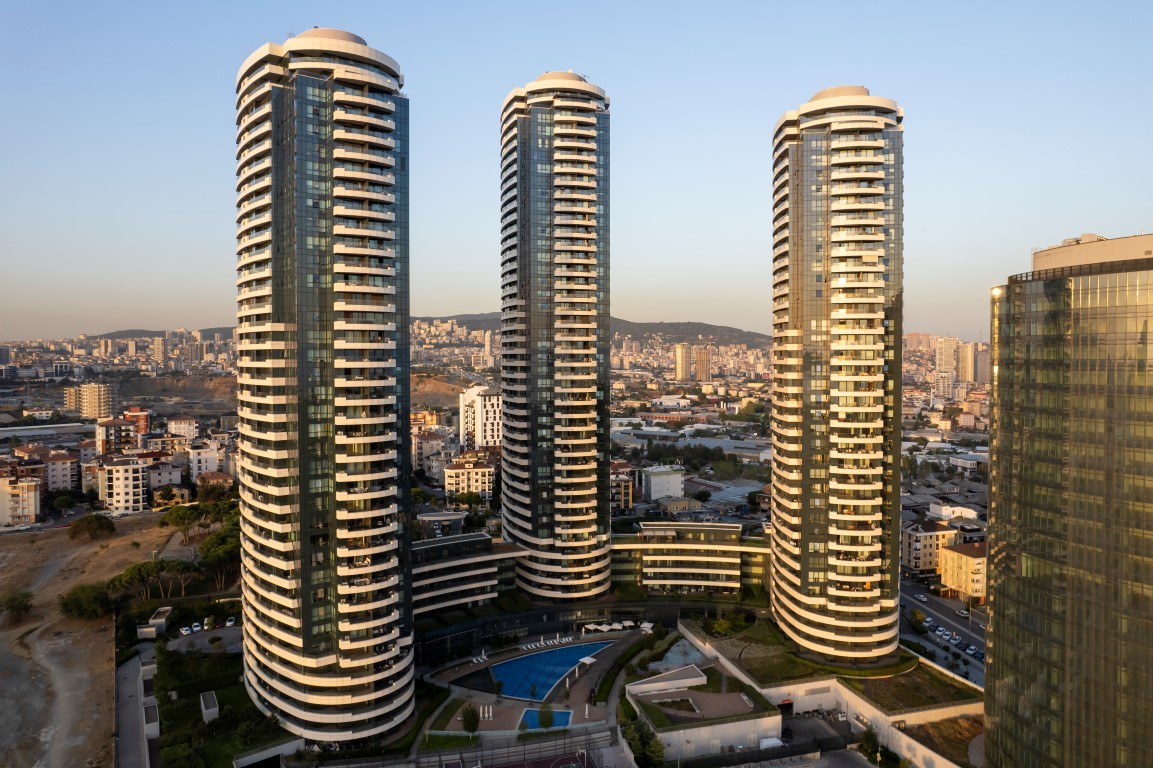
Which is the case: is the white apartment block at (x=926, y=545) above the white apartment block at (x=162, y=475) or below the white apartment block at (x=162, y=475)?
below

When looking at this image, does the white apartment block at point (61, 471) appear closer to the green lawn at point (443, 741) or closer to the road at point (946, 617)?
the green lawn at point (443, 741)

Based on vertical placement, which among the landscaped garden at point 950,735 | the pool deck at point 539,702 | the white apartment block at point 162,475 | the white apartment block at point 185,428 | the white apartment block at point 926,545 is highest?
the white apartment block at point 185,428

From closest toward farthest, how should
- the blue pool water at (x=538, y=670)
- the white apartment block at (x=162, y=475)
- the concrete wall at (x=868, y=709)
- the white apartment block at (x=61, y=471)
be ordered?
the concrete wall at (x=868, y=709)
the blue pool water at (x=538, y=670)
the white apartment block at (x=162, y=475)
the white apartment block at (x=61, y=471)

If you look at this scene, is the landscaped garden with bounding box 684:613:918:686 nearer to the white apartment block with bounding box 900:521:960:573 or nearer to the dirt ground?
the white apartment block with bounding box 900:521:960:573

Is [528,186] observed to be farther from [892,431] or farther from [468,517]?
[468,517]

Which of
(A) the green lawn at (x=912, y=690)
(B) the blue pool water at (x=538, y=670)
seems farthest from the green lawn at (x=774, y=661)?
(B) the blue pool water at (x=538, y=670)

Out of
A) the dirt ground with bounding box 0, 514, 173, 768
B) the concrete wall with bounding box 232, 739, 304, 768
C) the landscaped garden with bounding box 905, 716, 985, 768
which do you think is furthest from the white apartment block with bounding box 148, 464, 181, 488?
the landscaped garden with bounding box 905, 716, 985, 768

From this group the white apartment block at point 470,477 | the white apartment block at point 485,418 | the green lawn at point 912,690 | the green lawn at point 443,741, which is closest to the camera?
the green lawn at point 443,741

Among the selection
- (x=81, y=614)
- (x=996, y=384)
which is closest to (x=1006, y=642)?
(x=996, y=384)
